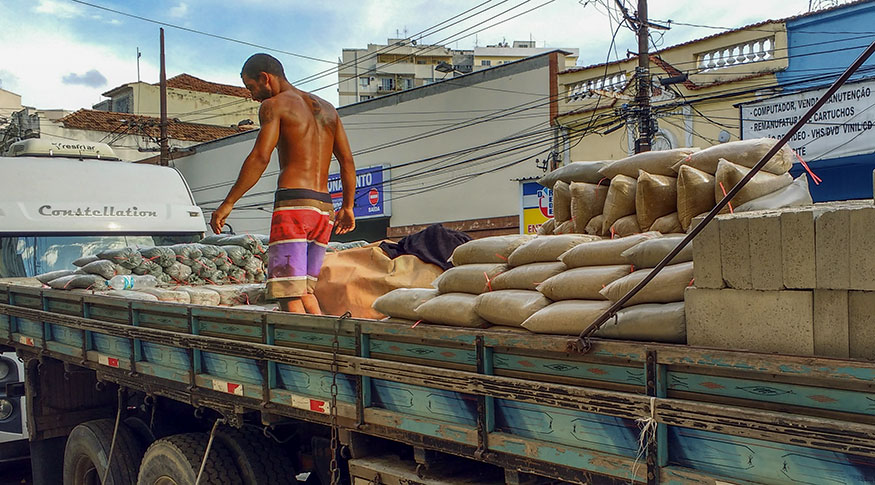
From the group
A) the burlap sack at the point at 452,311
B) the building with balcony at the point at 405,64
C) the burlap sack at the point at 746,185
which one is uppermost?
the building with balcony at the point at 405,64

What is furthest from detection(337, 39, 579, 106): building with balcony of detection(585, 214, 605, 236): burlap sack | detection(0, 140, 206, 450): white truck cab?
detection(585, 214, 605, 236): burlap sack

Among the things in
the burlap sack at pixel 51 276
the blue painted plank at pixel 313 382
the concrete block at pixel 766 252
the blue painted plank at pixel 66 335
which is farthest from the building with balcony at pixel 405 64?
the concrete block at pixel 766 252

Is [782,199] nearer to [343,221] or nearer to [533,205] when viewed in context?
[343,221]

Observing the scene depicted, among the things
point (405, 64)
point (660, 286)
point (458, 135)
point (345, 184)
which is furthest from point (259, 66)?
point (405, 64)

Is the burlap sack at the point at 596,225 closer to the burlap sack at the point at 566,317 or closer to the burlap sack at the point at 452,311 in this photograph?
the burlap sack at the point at 452,311

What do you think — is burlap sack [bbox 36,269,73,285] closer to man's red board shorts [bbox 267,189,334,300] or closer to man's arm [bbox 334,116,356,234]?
man's red board shorts [bbox 267,189,334,300]

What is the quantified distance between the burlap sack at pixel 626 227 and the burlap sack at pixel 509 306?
1.00m

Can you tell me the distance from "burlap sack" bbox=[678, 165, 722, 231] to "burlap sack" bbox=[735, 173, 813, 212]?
29 centimetres

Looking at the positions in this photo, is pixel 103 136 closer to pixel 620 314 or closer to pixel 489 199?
pixel 489 199

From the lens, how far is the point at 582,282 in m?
2.96

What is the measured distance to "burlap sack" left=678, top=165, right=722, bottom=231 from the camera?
3.56 meters

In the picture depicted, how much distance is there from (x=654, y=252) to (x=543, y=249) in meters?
0.63

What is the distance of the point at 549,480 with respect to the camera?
271 cm

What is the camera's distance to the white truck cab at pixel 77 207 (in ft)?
24.0
